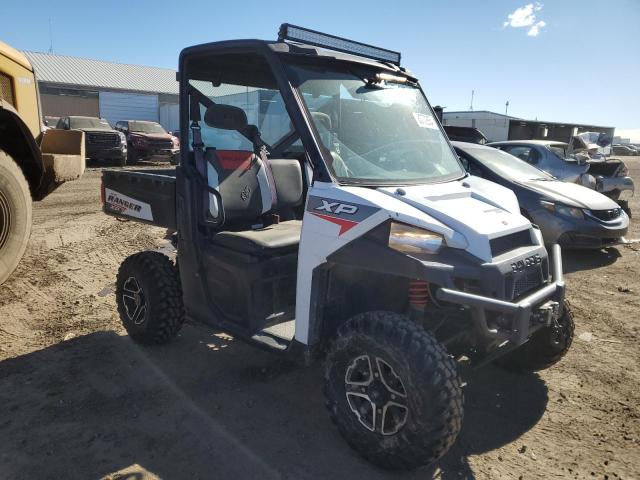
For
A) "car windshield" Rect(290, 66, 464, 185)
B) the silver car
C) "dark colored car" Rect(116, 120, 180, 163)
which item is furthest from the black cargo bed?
"dark colored car" Rect(116, 120, 180, 163)

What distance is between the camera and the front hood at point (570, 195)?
650 cm

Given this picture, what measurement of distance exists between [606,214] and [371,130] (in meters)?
5.12

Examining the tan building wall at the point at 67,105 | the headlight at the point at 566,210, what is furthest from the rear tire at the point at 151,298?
the tan building wall at the point at 67,105

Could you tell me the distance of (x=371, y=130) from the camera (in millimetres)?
3080

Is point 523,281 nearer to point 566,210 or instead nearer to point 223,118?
point 223,118

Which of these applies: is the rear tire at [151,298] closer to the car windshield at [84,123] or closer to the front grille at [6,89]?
the front grille at [6,89]

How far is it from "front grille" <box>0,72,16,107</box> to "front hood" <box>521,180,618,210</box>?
20.6ft

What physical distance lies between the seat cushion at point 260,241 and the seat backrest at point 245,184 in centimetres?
24

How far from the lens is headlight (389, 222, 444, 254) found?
2.40 m

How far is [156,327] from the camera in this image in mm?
3707

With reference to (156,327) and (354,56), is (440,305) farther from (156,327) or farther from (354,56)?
(156,327)

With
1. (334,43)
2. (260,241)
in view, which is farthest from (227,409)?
(334,43)

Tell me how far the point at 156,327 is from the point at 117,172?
1407 mm

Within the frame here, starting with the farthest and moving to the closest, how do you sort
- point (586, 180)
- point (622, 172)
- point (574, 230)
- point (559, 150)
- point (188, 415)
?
point (622, 172)
point (559, 150)
point (586, 180)
point (574, 230)
point (188, 415)
